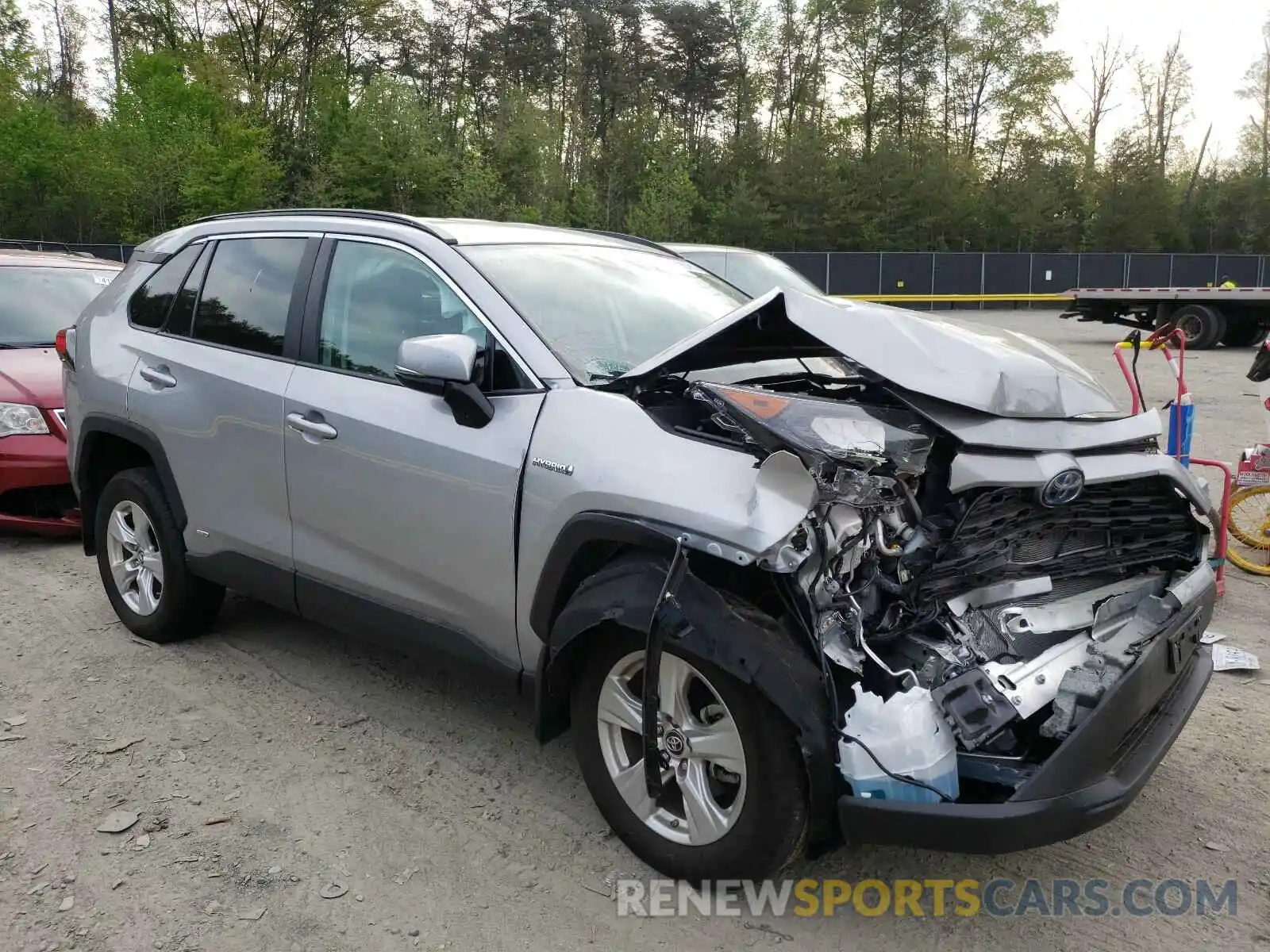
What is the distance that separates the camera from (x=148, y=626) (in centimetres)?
472

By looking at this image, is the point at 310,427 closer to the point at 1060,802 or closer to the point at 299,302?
the point at 299,302

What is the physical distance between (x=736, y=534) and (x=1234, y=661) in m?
2.99

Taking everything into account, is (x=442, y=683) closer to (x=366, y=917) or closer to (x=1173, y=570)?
(x=366, y=917)

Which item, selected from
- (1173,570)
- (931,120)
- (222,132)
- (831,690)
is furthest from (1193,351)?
(931,120)

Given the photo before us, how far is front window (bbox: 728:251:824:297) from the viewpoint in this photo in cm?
958

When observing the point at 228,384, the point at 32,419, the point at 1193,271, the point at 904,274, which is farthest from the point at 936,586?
the point at 1193,271

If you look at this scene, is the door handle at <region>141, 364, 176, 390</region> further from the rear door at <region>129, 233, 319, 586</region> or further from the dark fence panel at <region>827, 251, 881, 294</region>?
the dark fence panel at <region>827, 251, 881, 294</region>

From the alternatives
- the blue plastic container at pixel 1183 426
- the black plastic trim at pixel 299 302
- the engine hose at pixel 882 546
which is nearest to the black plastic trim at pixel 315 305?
the black plastic trim at pixel 299 302

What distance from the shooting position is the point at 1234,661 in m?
4.36

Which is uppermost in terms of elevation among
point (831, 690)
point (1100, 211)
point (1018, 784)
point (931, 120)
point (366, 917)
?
point (931, 120)

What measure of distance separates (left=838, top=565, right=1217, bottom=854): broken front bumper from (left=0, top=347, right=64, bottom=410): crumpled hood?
594cm

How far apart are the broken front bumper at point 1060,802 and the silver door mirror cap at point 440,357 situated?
5.37 ft

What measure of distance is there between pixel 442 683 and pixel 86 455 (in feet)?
7.04

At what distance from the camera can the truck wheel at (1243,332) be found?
744 inches
